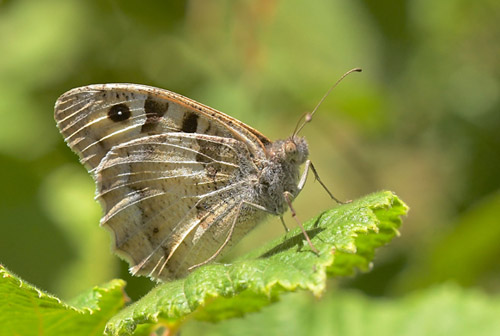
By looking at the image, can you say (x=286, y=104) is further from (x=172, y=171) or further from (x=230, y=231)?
(x=230, y=231)

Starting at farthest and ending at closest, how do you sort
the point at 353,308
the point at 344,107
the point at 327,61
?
1. the point at 327,61
2. the point at 344,107
3. the point at 353,308

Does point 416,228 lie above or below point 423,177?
below

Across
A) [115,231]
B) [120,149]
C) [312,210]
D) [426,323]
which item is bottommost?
[426,323]

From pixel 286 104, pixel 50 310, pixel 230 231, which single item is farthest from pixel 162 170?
pixel 286 104

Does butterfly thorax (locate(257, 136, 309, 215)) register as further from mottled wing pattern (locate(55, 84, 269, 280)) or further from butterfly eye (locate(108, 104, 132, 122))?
butterfly eye (locate(108, 104, 132, 122))

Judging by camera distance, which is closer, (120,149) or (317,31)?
(120,149)

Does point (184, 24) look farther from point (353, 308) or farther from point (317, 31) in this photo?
point (353, 308)

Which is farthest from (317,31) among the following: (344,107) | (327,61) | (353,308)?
(353,308)

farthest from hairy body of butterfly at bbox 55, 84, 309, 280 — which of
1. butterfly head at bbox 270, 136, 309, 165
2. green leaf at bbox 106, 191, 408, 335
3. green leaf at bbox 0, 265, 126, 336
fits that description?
green leaf at bbox 0, 265, 126, 336
